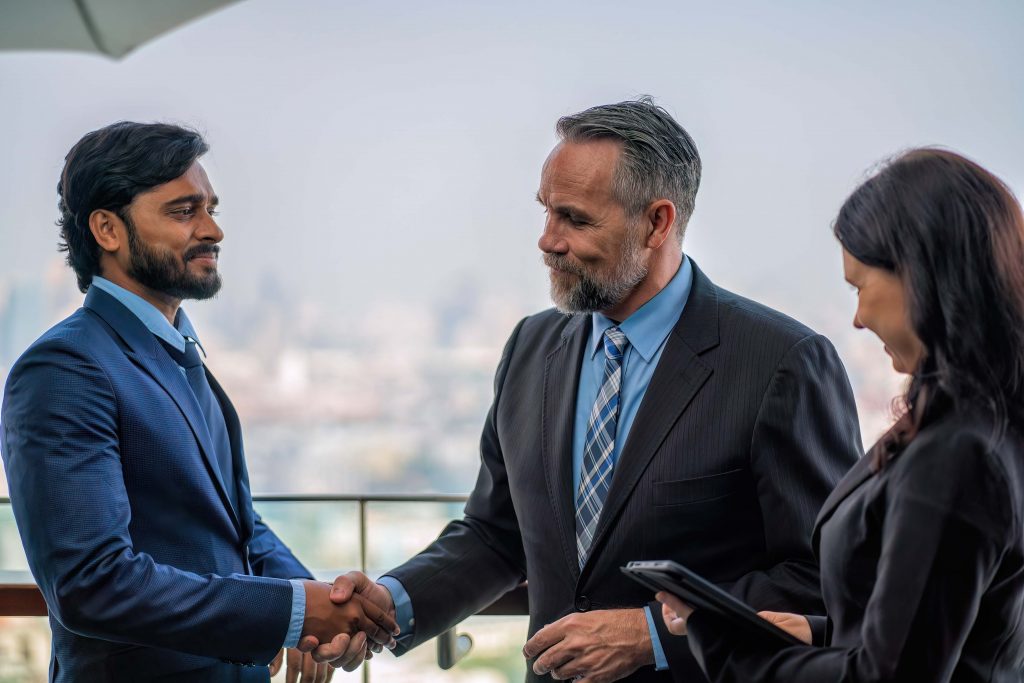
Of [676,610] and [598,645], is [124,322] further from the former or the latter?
[676,610]

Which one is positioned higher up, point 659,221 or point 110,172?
point 110,172

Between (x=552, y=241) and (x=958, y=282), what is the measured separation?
0.92m

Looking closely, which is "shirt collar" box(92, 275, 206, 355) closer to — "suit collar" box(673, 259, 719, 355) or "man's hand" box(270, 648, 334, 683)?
"man's hand" box(270, 648, 334, 683)

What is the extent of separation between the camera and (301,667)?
7.77ft

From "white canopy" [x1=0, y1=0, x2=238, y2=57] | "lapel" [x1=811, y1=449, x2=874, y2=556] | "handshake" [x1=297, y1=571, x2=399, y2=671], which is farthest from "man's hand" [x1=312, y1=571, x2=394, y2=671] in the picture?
"white canopy" [x1=0, y1=0, x2=238, y2=57]

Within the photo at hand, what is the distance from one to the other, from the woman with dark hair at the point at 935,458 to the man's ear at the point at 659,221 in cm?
67

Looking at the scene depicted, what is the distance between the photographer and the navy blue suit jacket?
6.18ft

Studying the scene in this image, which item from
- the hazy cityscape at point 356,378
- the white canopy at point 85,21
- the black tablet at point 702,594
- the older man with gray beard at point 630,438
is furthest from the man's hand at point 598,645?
the hazy cityscape at point 356,378

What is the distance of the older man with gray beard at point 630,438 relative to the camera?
1.84m

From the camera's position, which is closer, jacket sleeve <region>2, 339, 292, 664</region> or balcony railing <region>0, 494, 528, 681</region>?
jacket sleeve <region>2, 339, 292, 664</region>

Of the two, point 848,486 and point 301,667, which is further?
point 301,667

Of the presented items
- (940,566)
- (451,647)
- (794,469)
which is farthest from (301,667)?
(940,566)

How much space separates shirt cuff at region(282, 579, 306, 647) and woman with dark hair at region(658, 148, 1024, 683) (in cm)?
97

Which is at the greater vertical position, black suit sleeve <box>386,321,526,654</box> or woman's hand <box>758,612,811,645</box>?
woman's hand <box>758,612,811,645</box>
